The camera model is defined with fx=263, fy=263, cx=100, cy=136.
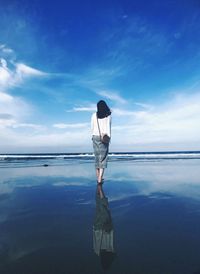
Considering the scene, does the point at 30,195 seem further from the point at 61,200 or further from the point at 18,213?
the point at 18,213

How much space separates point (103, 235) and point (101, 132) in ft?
14.3

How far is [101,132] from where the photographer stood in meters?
Answer: 7.35

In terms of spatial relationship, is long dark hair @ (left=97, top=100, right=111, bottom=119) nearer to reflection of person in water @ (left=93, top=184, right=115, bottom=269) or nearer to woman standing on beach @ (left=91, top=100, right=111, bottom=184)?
woman standing on beach @ (left=91, top=100, right=111, bottom=184)

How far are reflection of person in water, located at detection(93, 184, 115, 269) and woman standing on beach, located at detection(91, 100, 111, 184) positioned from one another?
2528mm

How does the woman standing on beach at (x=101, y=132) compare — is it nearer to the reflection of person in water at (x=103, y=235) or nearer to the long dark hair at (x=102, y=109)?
the long dark hair at (x=102, y=109)

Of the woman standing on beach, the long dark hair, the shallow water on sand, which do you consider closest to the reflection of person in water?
the shallow water on sand

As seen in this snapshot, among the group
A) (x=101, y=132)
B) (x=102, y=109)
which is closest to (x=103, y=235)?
(x=101, y=132)

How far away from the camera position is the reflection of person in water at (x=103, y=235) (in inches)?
102

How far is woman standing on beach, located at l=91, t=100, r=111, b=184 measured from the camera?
24.0ft

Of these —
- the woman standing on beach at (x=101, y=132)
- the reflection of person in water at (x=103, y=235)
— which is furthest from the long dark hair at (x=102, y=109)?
the reflection of person in water at (x=103, y=235)

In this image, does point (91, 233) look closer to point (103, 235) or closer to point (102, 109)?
point (103, 235)

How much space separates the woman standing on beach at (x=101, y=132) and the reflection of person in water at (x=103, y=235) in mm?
2528

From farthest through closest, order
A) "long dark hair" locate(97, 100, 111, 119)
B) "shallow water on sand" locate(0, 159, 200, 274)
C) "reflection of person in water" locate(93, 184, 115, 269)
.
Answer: "long dark hair" locate(97, 100, 111, 119), "reflection of person in water" locate(93, 184, 115, 269), "shallow water on sand" locate(0, 159, 200, 274)

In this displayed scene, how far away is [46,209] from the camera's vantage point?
4.75 meters
